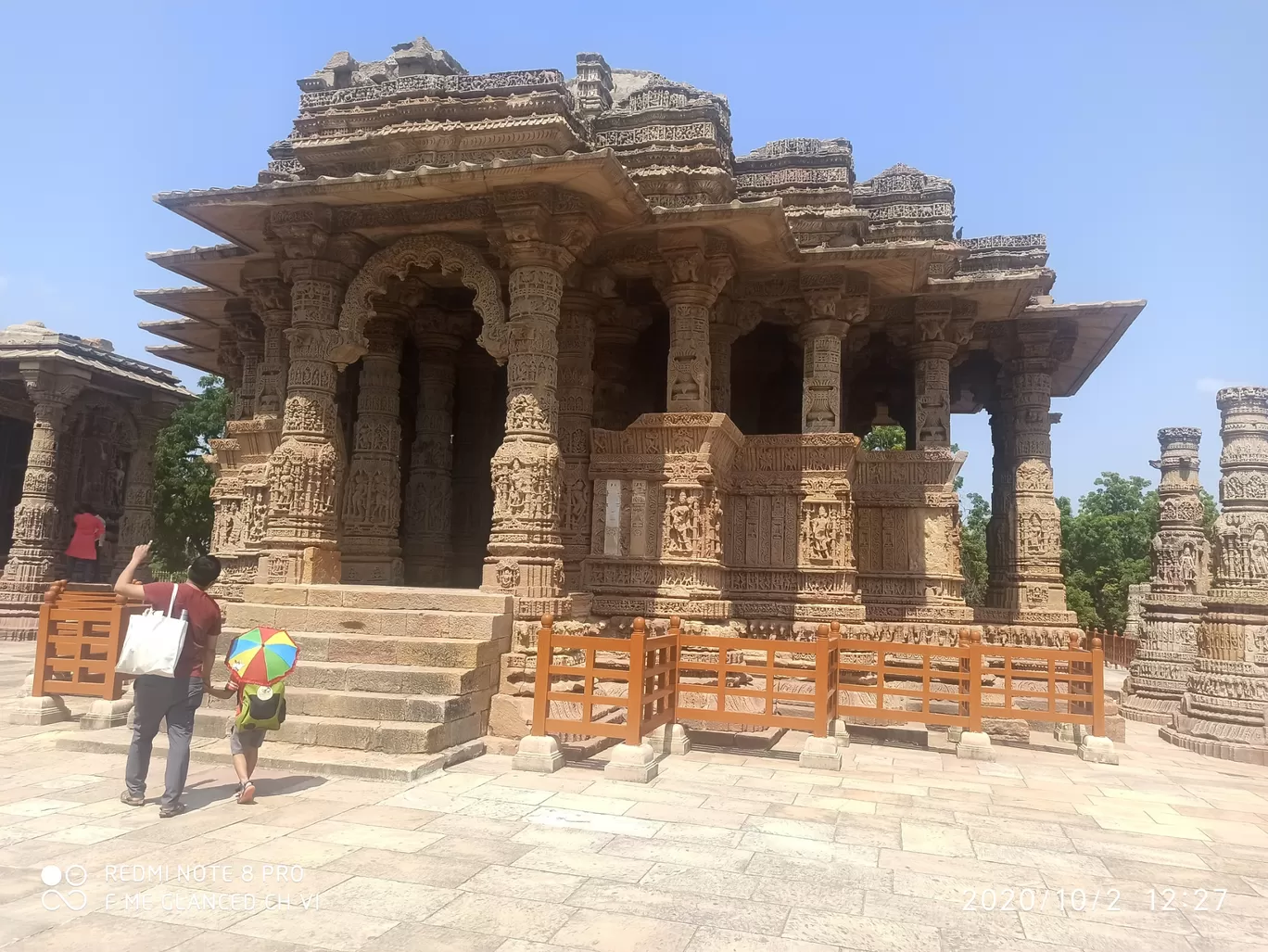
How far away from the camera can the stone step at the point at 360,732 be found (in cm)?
661

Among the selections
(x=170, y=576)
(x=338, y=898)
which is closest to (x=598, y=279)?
(x=338, y=898)

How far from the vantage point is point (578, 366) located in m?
10.8

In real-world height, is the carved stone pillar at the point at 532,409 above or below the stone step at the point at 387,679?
above


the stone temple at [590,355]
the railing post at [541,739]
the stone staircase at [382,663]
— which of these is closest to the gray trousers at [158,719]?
the stone staircase at [382,663]

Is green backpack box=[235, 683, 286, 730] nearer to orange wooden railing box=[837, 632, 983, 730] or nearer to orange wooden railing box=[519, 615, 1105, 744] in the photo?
orange wooden railing box=[519, 615, 1105, 744]

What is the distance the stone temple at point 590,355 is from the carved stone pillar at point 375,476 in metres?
0.03

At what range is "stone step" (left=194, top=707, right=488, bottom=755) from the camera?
21.7ft

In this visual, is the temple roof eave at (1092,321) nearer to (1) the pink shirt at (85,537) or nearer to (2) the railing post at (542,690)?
(2) the railing post at (542,690)

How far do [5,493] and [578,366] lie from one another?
16.9 metres

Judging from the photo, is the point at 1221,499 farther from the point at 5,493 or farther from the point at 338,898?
the point at 5,493

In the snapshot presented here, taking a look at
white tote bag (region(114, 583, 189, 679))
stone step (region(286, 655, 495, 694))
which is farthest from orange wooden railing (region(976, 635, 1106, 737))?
white tote bag (region(114, 583, 189, 679))

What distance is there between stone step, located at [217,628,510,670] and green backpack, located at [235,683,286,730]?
2.08 meters

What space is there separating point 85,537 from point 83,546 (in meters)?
0.21
